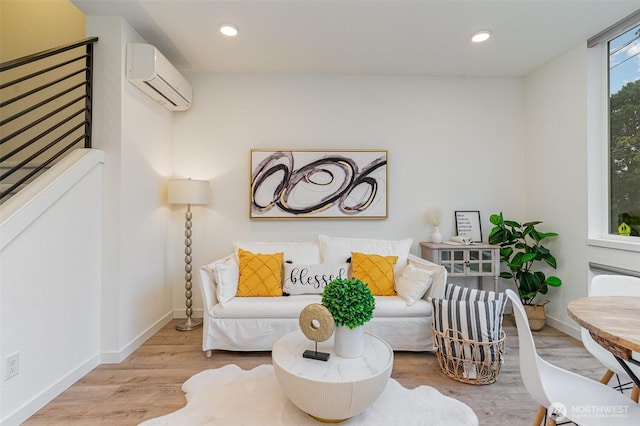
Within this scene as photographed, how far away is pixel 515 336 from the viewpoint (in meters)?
2.98

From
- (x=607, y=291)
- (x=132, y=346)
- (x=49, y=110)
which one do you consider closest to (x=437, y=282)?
(x=607, y=291)

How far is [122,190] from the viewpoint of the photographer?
98.7 inches

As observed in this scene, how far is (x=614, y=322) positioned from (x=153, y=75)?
10.8ft

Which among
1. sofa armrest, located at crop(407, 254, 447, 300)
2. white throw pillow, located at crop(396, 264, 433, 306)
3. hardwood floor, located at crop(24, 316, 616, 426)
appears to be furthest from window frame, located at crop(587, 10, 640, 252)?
white throw pillow, located at crop(396, 264, 433, 306)

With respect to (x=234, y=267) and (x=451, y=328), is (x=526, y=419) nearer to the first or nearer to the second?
(x=451, y=328)

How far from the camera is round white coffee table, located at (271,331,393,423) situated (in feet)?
5.02

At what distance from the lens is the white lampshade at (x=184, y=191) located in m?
3.05

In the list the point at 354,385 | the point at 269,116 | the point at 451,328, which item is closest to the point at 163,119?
the point at 269,116

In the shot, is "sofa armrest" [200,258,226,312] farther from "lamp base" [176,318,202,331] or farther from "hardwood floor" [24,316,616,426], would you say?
"lamp base" [176,318,202,331]

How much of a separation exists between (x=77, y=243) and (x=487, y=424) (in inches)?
115

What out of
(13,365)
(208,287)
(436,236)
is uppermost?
(436,236)

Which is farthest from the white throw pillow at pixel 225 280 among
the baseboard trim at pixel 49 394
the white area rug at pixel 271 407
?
the baseboard trim at pixel 49 394

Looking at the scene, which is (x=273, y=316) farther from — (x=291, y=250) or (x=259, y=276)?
(x=291, y=250)

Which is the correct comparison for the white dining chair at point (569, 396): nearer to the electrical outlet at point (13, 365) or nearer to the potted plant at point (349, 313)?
the potted plant at point (349, 313)
